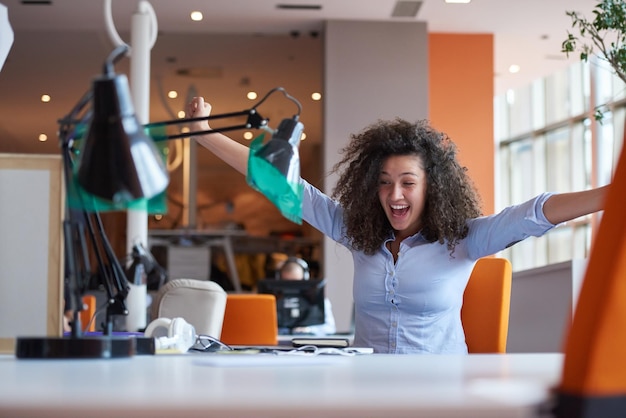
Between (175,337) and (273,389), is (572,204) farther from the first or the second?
(273,389)

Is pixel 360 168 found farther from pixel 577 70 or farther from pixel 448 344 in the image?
pixel 577 70

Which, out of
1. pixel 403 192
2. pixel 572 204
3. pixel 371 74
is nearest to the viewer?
pixel 572 204

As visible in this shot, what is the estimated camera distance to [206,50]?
32.5ft

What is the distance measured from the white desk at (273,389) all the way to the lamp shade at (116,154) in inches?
9.4

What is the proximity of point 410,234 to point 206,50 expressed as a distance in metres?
7.42

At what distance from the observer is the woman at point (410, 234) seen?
8.79 ft

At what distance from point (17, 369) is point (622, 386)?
2.53ft

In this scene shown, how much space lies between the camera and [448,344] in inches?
106

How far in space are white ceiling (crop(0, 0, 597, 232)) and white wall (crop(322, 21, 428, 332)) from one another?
15 cm

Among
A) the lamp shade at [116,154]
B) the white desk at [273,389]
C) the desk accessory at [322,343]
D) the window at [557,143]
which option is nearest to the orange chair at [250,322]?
the desk accessory at [322,343]

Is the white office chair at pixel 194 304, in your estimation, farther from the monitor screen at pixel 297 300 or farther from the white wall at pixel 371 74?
the white wall at pixel 371 74

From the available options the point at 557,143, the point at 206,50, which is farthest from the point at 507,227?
the point at 557,143

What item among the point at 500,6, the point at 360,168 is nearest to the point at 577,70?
the point at 500,6

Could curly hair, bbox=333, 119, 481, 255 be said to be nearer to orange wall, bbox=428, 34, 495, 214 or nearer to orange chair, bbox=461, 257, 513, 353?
orange chair, bbox=461, 257, 513, 353
